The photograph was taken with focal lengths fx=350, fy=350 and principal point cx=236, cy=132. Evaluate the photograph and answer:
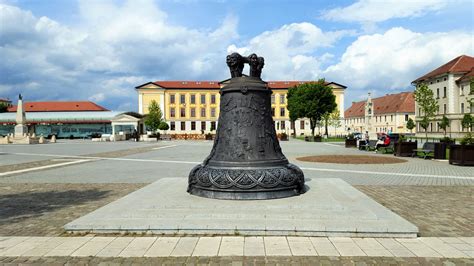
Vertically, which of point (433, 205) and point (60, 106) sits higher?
point (60, 106)

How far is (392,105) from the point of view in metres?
86.9

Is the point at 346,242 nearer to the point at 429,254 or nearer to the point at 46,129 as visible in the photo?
the point at 429,254

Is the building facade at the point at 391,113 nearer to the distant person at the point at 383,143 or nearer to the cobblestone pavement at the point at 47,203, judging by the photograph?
the distant person at the point at 383,143

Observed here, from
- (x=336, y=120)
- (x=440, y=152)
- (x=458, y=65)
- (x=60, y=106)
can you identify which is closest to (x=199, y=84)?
(x=60, y=106)

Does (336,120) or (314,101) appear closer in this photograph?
(314,101)

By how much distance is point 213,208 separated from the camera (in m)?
5.62

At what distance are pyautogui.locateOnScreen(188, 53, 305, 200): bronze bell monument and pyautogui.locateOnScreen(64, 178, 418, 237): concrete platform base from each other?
0.72ft

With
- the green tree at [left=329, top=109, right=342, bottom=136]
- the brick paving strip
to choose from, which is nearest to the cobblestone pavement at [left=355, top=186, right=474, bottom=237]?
the brick paving strip

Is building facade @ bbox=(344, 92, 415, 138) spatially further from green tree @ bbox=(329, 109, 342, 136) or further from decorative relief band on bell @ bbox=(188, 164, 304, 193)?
decorative relief band on bell @ bbox=(188, 164, 304, 193)

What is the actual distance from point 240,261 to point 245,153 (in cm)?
276

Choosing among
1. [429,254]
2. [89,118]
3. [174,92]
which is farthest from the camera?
[174,92]

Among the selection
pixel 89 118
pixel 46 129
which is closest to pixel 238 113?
pixel 89 118

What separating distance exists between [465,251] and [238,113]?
412 centimetres

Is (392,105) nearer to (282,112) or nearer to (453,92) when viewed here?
(282,112)
